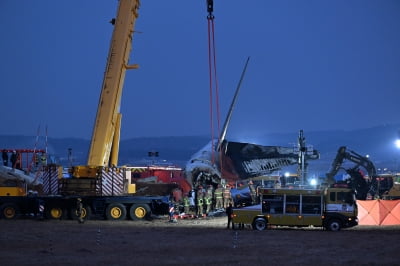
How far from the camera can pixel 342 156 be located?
4778cm

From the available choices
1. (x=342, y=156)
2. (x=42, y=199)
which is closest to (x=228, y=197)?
(x=342, y=156)

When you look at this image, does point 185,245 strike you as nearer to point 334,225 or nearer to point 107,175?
point 334,225

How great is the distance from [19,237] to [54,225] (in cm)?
628

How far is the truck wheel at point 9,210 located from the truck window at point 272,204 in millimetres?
13446

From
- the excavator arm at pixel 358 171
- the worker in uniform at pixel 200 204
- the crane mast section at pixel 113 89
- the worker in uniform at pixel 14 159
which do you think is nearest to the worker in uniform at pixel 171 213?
the worker in uniform at pixel 200 204

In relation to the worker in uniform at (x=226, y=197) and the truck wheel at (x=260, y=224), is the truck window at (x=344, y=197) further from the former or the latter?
the worker in uniform at (x=226, y=197)

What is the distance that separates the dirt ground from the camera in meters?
20.1

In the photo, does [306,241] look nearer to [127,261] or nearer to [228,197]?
[127,261]

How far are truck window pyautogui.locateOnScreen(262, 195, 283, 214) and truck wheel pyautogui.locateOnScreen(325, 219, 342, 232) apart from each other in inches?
85.3

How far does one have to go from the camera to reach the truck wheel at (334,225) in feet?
102

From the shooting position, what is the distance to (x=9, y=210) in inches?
1448

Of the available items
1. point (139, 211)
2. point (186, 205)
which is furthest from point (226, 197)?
point (139, 211)

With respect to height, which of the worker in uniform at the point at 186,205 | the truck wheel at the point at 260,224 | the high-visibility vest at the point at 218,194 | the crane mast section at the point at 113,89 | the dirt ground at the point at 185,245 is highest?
the crane mast section at the point at 113,89

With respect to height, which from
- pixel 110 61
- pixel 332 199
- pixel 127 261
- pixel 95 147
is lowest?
pixel 127 261
